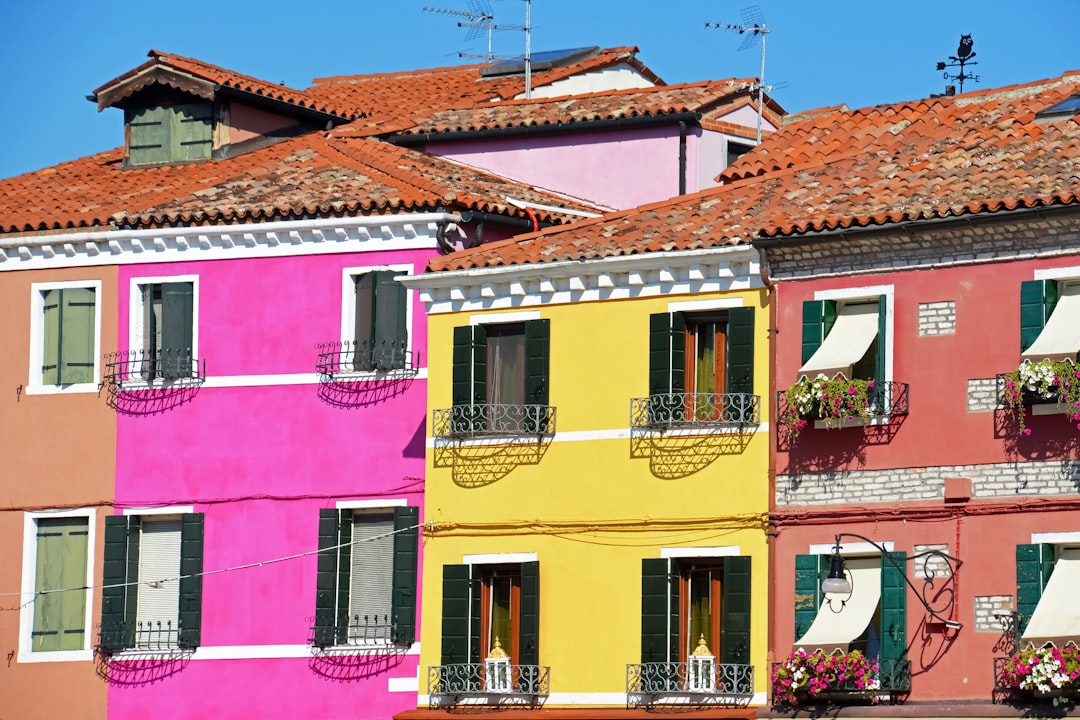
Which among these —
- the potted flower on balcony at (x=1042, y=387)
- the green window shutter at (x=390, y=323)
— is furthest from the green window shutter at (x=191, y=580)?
the potted flower on balcony at (x=1042, y=387)

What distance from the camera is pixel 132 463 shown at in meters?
40.2

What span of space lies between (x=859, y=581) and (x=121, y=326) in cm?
1222

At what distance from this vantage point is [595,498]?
36500 mm

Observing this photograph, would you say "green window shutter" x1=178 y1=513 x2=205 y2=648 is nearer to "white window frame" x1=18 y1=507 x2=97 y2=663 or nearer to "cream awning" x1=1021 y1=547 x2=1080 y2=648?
"white window frame" x1=18 y1=507 x2=97 y2=663

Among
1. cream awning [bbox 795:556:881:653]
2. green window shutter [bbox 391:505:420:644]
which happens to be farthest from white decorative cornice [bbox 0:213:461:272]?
cream awning [bbox 795:556:881:653]

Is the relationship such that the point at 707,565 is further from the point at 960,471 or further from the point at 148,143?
the point at 148,143

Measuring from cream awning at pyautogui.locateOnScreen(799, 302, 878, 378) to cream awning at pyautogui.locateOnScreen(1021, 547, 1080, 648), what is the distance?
3775 mm

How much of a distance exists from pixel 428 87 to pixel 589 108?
5.60 metres

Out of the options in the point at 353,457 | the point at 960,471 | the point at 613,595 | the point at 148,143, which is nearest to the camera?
the point at 960,471

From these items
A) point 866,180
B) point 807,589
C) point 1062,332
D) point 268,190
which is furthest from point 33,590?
point 1062,332

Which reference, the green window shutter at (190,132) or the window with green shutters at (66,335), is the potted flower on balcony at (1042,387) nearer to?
the window with green shutters at (66,335)

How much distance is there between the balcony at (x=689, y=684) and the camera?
34906 millimetres

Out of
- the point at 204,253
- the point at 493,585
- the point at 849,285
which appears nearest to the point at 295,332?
the point at 204,253

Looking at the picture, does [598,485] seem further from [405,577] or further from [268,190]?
[268,190]
